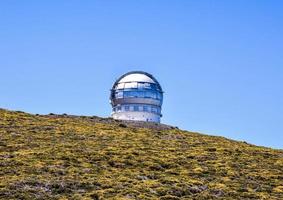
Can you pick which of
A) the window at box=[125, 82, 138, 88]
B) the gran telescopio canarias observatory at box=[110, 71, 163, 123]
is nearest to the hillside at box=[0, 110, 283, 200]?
the gran telescopio canarias observatory at box=[110, 71, 163, 123]

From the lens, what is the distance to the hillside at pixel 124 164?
37.4m

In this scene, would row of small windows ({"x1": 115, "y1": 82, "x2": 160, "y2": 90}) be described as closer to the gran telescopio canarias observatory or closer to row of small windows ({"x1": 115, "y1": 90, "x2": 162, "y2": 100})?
the gran telescopio canarias observatory

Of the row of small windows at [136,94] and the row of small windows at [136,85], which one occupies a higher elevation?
the row of small windows at [136,85]

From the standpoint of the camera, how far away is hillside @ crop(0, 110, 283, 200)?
123ft

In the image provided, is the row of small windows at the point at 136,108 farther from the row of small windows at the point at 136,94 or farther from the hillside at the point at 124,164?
the hillside at the point at 124,164

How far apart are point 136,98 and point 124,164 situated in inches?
1850

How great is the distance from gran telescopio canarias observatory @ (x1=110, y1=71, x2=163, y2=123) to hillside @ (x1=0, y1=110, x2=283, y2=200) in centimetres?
2944

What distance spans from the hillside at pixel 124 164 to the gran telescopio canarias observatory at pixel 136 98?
2944 cm

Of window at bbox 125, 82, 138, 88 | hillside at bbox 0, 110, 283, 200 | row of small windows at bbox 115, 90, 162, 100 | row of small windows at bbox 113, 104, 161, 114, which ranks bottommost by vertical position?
hillside at bbox 0, 110, 283, 200

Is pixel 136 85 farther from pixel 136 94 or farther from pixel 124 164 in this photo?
pixel 124 164

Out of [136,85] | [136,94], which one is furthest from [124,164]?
[136,85]

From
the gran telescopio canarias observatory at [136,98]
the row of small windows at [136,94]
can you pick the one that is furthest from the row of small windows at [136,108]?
the row of small windows at [136,94]

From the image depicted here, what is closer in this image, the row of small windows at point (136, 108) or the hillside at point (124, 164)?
the hillside at point (124, 164)

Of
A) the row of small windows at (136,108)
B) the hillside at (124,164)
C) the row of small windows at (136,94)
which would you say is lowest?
the hillside at (124,164)
